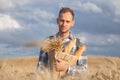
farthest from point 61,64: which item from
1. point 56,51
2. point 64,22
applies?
point 64,22

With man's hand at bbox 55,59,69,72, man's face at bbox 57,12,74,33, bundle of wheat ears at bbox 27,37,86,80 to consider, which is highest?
man's face at bbox 57,12,74,33

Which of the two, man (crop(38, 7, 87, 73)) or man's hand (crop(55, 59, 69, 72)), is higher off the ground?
man (crop(38, 7, 87, 73))

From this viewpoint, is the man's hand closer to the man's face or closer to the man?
the man

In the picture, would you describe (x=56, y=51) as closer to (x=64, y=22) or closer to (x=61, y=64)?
(x=61, y=64)

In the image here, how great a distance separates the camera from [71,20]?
5.86 meters

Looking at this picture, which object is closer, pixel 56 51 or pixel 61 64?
pixel 56 51

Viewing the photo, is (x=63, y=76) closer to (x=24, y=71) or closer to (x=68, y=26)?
(x=24, y=71)

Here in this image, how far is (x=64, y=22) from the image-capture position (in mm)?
5738

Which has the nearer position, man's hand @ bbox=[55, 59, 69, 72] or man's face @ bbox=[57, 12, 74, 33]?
man's hand @ bbox=[55, 59, 69, 72]

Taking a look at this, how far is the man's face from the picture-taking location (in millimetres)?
5758

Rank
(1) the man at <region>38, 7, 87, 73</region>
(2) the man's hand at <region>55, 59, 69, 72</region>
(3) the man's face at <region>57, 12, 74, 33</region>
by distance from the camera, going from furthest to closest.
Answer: (3) the man's face at <region>57, 12, 74, 33</region>, (1) the man at <region>38, 7, 87, 73</region>, (2) the man's hand at <region>55, 59, 69, 72</region>

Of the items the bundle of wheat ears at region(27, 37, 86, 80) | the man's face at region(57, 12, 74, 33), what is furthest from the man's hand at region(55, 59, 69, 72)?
the man's face at region(57, 12, 74, 33)

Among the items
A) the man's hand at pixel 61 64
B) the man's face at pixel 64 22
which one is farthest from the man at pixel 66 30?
the man's hand at pixel 61 64

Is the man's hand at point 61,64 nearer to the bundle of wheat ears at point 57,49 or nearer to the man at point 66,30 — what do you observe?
the bundle of wheat ears at point 57,49
